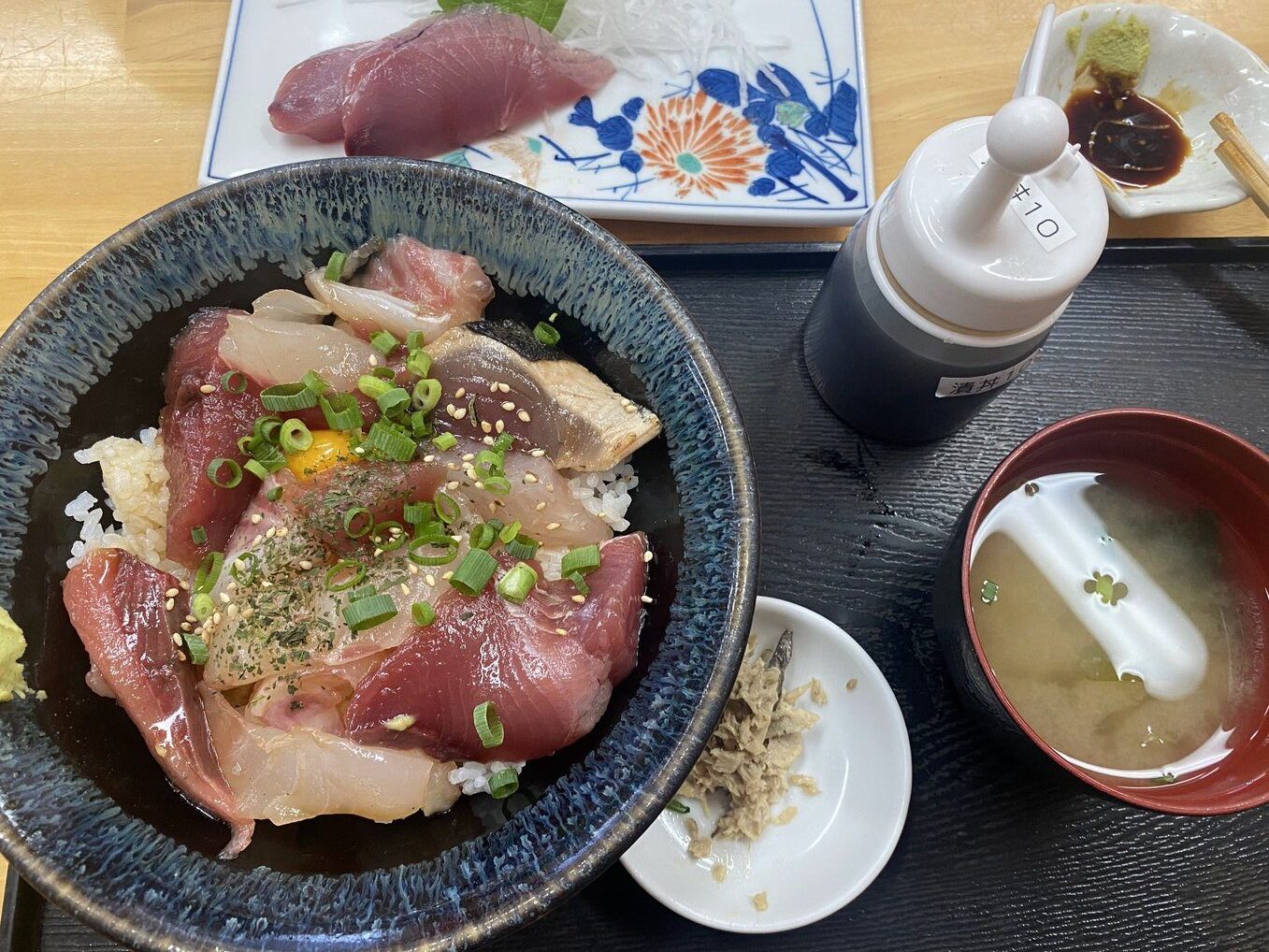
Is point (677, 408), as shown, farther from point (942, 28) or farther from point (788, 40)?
point (942, 28)

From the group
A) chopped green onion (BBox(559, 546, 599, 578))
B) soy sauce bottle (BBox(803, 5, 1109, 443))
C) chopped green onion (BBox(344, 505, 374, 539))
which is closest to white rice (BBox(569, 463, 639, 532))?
chopped green onion (BBox(559, 546, 599, 578))

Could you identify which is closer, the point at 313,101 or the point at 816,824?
the point at 816,824

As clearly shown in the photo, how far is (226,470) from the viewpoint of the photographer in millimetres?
1428

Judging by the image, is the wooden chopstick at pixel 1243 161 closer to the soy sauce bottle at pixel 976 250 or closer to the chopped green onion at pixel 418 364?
the soy sauce bottle at pixel 976 250

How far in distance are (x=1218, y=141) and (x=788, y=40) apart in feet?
4.06

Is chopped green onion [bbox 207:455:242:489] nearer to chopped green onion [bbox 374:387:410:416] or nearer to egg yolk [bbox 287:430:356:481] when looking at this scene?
egg yolk [bbox 287:430:356:481]

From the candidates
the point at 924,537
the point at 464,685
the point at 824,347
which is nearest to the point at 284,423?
the point at 464,685

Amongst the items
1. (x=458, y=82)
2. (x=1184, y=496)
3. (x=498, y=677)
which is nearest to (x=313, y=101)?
(x=458, y=82)

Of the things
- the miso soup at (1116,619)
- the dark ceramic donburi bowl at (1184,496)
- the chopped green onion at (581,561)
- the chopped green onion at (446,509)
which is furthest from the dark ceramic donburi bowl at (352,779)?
the miso soup at (1116,619)

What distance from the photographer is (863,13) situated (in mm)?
2547

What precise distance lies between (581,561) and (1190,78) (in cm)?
227

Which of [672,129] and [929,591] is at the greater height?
[672,129]

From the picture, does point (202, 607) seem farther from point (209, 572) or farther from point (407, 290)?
point (407, 290)

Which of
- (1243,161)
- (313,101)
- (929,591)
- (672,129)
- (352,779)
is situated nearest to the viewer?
(352,779)
